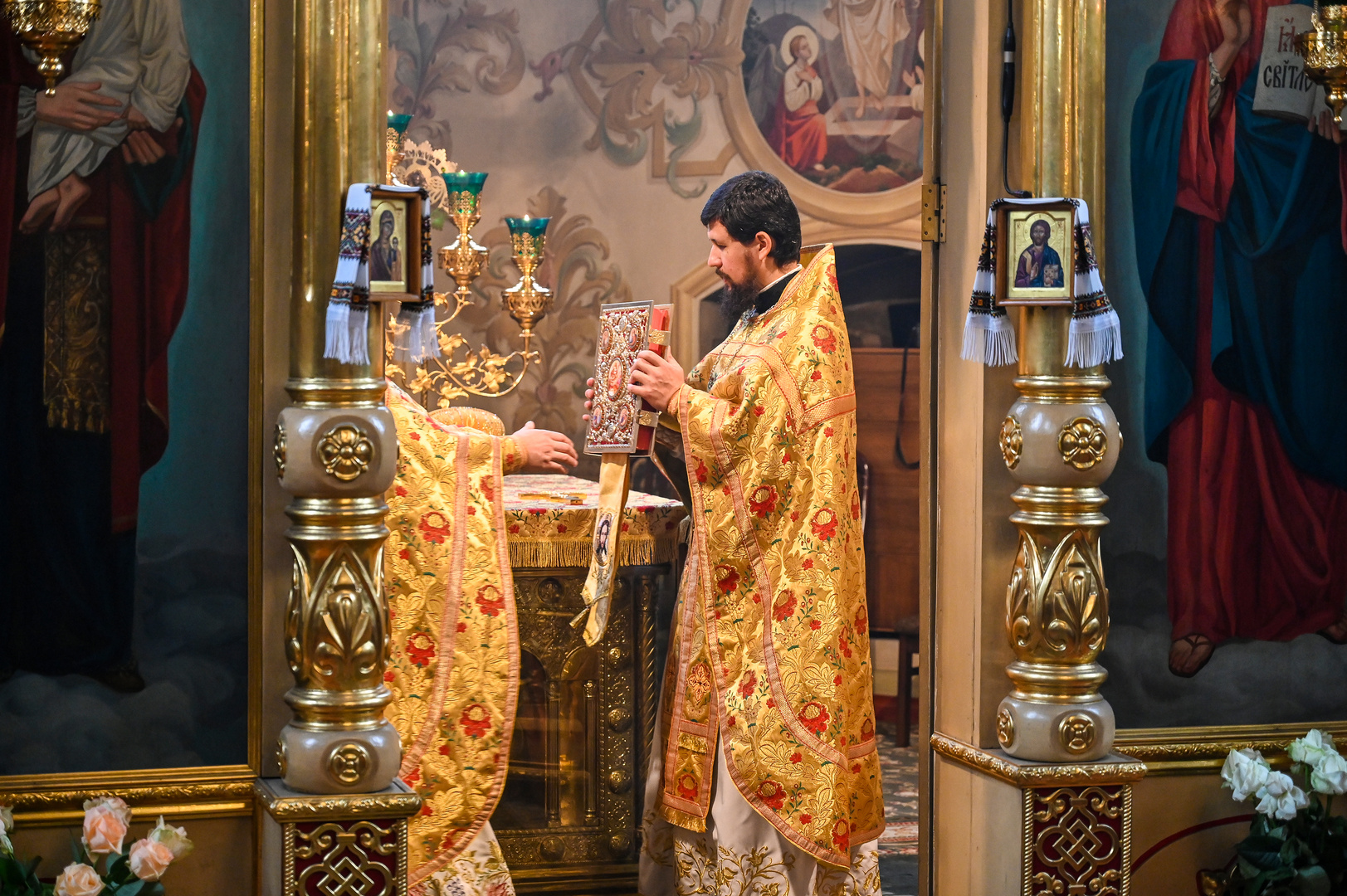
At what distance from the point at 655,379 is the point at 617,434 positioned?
7.1 inches

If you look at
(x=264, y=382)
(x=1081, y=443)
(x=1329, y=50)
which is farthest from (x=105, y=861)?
(x=1329, y=50)

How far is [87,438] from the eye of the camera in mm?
3842

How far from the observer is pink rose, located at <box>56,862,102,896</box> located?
11.9ft

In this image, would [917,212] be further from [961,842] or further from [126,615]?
[126,615]

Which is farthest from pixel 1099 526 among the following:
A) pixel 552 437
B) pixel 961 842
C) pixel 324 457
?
pixel 324 457

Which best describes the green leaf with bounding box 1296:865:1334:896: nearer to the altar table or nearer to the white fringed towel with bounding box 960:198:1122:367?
the white fringed towel with bounding box 960:198:1122:367

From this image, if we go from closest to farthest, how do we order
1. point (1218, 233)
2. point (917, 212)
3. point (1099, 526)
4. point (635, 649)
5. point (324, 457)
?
1. point (324, 457)
2. point (1099, 526)
3. point (1218, 233)
4. point (635, 649)
5. point (917, 212)

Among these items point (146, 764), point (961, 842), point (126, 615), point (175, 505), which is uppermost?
point (175, 505)

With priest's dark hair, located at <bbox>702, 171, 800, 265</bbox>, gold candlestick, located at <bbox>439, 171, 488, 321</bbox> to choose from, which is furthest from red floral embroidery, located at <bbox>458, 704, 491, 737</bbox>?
gold candlestick, located at <bbox>439, 171, 488, 321</bbox>

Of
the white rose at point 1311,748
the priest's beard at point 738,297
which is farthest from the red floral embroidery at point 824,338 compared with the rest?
the white rose at point 1311,748

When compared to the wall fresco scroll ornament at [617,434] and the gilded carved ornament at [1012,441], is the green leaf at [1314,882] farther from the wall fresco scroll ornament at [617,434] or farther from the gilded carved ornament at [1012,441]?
the wall fresco scroll ornament at [617,434]

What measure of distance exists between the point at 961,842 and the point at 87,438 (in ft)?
7.82

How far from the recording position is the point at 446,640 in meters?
4.41

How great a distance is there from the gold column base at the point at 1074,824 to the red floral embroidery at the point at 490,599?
1345mm
